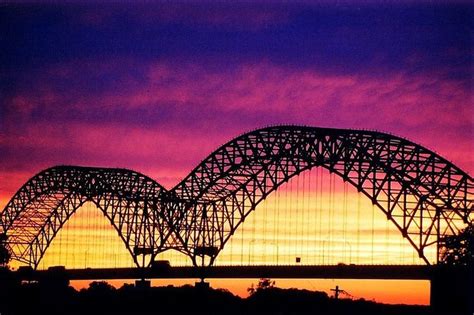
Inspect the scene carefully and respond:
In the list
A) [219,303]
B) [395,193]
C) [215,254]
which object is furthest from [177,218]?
[395,193]

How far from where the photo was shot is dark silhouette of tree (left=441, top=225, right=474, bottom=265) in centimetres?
7925

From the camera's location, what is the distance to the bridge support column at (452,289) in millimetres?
69938

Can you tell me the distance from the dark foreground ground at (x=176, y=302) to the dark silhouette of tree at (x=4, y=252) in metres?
29.7

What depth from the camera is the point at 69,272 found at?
142750 mm

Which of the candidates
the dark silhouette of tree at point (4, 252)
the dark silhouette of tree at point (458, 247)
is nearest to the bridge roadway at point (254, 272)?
the dark silhouette of tree at point (458, 247)

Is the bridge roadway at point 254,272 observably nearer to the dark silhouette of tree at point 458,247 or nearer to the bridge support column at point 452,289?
the dark silhouette of tree at point 458,247

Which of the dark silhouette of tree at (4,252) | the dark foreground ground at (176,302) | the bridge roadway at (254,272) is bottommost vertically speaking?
the dark foreground ground at (176,302)

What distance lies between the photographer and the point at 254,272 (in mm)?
112688

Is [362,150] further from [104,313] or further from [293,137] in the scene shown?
[104,313]

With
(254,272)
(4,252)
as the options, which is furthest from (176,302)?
(4,252)

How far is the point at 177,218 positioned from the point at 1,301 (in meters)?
22.5

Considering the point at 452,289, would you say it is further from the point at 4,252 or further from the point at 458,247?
the point at 4,252

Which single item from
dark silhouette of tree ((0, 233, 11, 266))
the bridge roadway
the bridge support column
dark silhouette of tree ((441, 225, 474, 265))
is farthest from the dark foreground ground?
dark silhouette of tree ((0, 233, 11, 266))

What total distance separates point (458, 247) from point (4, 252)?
73.5 m
